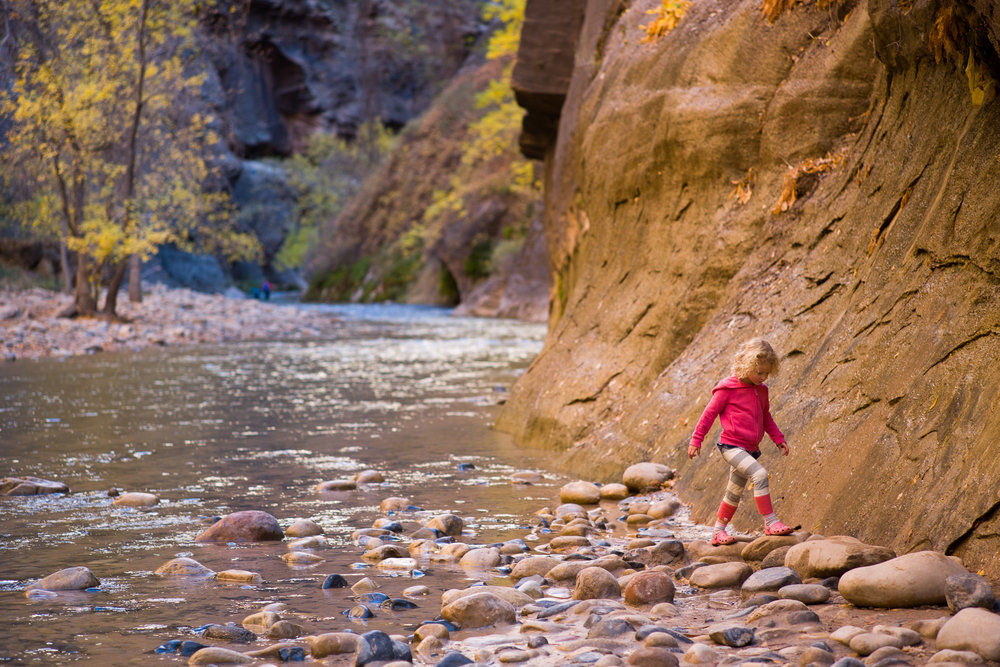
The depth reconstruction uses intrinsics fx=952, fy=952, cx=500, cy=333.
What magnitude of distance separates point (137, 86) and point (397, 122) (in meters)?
52.2

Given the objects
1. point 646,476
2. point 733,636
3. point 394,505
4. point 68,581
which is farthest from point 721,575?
point 68,581

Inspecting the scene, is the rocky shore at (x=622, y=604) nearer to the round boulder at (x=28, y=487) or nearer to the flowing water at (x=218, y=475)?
the flowing water at (x=218, y=475)

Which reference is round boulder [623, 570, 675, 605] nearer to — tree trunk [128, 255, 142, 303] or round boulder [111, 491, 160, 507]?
round boulder [111, 491, 160, 507]

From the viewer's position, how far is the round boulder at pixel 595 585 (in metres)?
4.98

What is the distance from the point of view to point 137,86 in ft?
88.9

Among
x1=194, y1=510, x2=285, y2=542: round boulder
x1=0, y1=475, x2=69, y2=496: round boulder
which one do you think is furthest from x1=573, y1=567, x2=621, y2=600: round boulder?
x1=0, y1=475, x2=69, y2=496: round boulder

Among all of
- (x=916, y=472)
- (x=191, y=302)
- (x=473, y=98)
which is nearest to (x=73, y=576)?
(x=916, y=472)

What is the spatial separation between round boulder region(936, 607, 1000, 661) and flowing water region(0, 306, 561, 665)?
2.39m

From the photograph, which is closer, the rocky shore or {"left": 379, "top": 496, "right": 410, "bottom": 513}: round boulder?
the rocky shore

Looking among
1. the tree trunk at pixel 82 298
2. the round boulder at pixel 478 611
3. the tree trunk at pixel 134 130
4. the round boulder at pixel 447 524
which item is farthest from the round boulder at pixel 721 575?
the tree trunk at pixel 82 298

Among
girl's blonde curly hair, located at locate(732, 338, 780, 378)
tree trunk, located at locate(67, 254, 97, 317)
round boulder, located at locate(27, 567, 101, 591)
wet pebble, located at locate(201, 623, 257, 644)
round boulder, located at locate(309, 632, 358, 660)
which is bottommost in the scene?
tree trunk, located at locate(67, 254, 97, 317)

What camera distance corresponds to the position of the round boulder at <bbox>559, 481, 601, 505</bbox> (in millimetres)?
7504

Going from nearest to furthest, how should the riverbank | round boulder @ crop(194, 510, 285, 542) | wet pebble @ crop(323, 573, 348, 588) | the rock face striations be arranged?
the rock face striations < wet pebble @ crop(323, 573, 348, 588) < round boulder @ crop(194, 510, 285, 542) < the riverbank

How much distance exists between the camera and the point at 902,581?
429 centimetres
